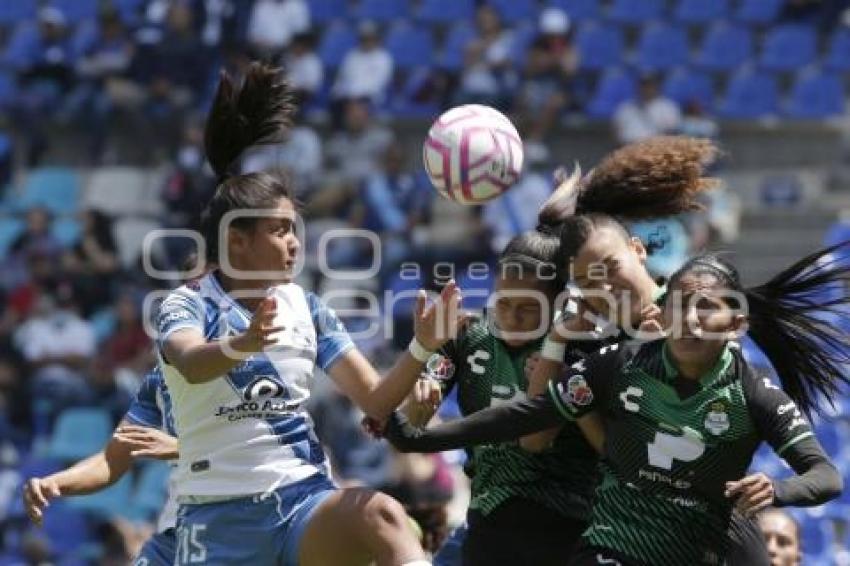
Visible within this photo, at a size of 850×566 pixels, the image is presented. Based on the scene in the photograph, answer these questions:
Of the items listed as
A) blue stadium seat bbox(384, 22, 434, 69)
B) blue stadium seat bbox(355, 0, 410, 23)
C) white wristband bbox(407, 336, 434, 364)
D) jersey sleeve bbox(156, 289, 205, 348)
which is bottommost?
white wristband bbox(407, 336, 434, 364)

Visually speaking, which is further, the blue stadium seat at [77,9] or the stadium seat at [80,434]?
the blue stadium seat at [77,9]

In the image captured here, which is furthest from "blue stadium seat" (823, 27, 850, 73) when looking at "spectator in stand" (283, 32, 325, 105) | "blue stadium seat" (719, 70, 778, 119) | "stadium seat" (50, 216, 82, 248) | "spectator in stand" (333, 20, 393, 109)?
"stadium seat" (50, 216, 82, 248)

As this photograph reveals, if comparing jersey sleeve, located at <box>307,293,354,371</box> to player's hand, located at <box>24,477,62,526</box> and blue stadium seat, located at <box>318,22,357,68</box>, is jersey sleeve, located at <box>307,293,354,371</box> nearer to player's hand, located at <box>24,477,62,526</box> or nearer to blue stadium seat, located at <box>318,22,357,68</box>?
player's hand, located at <box>24,477,62,526</box>

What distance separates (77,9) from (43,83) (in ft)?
4.31

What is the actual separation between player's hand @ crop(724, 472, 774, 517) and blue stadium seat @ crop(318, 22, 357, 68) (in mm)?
12600

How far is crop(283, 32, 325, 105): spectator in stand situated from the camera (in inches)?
650

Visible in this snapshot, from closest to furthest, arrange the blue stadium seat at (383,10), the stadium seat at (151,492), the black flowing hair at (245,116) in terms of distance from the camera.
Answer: the black flowing hair at (245,116) < the stadium seat at (151,492) < the blue stadium seat at (383,10)

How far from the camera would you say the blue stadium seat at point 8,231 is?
52.4 feet

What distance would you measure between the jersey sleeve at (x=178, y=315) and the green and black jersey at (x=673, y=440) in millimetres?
1111

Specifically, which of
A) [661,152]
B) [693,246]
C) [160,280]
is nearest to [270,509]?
[661,152]

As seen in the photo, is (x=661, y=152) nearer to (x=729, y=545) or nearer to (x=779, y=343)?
(x=779, y=343)

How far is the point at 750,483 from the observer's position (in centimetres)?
488

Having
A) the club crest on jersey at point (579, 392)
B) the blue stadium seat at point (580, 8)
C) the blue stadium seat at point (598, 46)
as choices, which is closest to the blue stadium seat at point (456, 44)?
the blue stadium seat at point (580, 8)

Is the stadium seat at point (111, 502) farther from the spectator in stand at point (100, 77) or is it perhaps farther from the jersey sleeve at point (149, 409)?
the jersey sleeve at point (149, 409)
